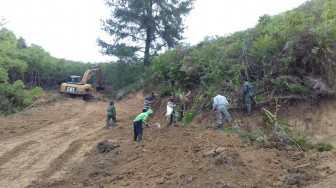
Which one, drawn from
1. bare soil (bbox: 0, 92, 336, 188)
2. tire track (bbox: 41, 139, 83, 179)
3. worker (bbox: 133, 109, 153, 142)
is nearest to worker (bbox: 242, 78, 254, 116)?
bare soil (bbox: 0, 92, 336, 188)

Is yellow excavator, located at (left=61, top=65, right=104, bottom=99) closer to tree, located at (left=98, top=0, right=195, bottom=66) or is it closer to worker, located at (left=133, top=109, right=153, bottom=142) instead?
tree, located at (left=98, top=0, right=195, bottom=66)

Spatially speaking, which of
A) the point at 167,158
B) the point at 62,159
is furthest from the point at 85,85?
the point at 167,158

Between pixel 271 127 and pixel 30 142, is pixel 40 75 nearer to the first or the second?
pixel 30 142

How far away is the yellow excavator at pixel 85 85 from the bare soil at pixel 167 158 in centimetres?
827

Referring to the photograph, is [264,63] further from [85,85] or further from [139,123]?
[85,85]

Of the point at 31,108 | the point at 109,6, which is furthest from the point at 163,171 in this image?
the point at 109,6

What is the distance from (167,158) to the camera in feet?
28.9

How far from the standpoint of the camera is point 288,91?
1135 centimetres

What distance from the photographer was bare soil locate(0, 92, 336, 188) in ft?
23.5

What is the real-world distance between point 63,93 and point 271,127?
17085 mm

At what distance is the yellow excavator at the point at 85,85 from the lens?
22672 millimetres

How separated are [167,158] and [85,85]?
50.7 feet

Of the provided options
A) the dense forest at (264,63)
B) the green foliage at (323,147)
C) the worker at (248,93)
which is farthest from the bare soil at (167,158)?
the dense forest at (264,63)

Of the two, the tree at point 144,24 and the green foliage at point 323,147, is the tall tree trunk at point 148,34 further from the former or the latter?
the green foliage at point 323,147
